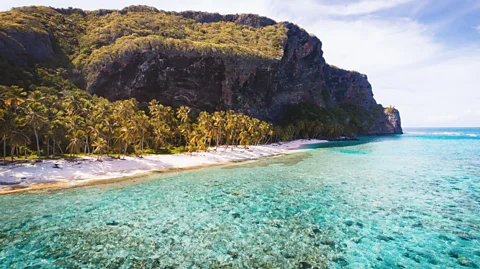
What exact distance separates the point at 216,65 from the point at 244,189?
108281 millimetres

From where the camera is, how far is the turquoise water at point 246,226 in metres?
16.5

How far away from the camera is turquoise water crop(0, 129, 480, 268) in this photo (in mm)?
16516

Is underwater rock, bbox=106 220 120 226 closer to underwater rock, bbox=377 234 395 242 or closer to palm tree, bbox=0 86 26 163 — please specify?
underwater rock, bbox=377 234 395 242

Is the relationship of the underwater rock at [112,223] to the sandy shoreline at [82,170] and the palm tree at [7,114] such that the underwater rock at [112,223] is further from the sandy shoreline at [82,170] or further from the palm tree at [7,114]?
the palm tree at [7,114]

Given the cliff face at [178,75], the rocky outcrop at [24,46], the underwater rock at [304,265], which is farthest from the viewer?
the cliff face at [178,75]

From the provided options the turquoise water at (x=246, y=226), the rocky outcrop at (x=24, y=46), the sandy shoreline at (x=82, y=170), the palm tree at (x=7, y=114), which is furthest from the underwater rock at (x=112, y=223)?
the rocky outcrop at (x=24, y=46)

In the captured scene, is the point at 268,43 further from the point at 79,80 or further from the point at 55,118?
the point at 55,118

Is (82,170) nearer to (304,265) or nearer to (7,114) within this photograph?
(7,114)

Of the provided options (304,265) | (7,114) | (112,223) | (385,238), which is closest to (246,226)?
(304,265)

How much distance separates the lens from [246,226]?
22203 millimetres

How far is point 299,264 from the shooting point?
1573 centimetres

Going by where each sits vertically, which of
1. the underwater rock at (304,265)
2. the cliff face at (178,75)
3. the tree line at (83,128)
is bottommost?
the underwater rock at (304,265)

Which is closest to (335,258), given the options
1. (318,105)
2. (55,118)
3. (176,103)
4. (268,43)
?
(55,118)

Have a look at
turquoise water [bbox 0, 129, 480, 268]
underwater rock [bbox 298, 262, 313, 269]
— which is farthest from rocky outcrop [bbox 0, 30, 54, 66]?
underwater rock [bbox 298, 262, 313, 269]
